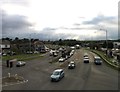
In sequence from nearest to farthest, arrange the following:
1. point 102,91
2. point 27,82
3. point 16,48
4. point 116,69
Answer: point 102,91 < point 27,82 < point 116,69 < point 16,48

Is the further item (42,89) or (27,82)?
(27,82)

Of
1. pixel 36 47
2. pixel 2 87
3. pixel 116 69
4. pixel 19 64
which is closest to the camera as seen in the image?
pixel 2 87

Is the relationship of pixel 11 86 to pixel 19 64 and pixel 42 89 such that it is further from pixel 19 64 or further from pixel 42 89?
pixel 19 64

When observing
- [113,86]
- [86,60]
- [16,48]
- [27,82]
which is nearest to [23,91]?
[27,82]

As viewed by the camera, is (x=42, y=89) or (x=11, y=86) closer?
(x=42, y=89)

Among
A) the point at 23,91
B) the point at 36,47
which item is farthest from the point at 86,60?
the point at 36,47

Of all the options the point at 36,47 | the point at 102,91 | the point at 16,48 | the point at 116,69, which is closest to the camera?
the point at 102,91

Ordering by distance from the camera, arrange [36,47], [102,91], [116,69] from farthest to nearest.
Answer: [36,47], [116,69], [102,91]

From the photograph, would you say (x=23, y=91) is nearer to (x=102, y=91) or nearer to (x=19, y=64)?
(x=102, y=91)
